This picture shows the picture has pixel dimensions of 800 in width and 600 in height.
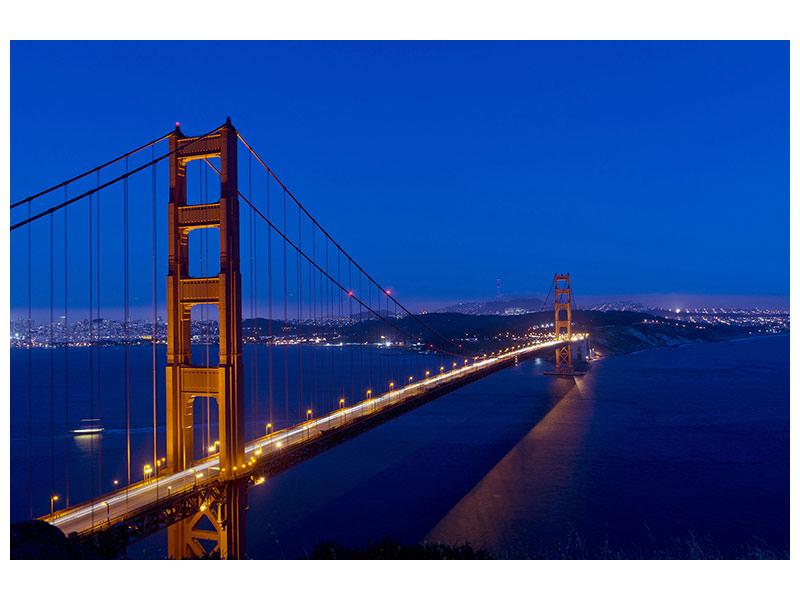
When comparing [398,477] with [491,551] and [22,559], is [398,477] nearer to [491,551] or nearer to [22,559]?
[491,551]

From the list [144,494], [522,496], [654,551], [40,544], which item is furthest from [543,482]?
[40,544]

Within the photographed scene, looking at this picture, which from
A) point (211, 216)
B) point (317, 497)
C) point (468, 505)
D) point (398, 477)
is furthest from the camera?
point (398, 477)

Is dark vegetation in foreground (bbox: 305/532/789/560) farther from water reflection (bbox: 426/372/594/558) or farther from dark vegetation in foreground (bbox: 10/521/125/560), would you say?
dark vegetation in foreground (bbox: 10/521/125/560)

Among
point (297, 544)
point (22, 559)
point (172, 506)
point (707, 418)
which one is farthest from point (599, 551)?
point (707, 418)

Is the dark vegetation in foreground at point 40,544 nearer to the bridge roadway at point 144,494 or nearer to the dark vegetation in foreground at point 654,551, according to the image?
the bridge roadway at point 144,494

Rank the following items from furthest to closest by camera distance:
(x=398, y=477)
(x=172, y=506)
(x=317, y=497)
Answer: (x=398, y=477), (x=317, y=497), (x=172, y=506)

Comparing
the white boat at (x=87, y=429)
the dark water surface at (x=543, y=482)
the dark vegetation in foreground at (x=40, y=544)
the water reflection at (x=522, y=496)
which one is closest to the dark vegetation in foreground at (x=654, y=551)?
the dark water surface at (x=543, y=482)
